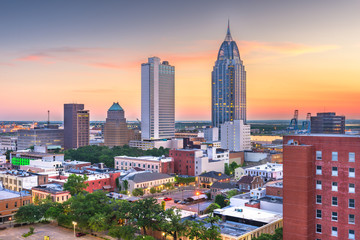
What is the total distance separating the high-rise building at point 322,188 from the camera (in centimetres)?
3738

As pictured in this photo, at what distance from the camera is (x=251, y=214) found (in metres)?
56.6

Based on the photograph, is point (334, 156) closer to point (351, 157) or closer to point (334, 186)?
point (351, 157)

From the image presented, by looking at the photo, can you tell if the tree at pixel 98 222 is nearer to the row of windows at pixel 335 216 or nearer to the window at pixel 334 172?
the row of windows at pixel 335 216

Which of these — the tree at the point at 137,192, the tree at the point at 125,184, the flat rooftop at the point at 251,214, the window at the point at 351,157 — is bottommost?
the tree at the point at 137,192

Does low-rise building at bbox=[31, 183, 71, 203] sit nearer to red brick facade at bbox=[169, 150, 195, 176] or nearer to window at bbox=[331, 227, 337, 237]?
red brick facade at bbox=[169, 150, 195, 176]

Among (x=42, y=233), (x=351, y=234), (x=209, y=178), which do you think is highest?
(x=351, y=234)

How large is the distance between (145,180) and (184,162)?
25.7 meters

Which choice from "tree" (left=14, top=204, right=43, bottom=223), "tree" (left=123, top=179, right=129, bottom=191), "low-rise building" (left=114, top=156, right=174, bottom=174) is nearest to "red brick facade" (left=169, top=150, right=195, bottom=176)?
"low-rise building" (left=114, top=156, right=174, bottom=174)

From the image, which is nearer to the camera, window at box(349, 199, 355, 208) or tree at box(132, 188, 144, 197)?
window at box(349, 199, 355, 208)

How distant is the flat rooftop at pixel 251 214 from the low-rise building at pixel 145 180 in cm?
3796

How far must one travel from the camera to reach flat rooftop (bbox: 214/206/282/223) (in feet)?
178

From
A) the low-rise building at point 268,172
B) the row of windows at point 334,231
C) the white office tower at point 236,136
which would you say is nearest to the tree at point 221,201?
the low-rise building at point 268,172

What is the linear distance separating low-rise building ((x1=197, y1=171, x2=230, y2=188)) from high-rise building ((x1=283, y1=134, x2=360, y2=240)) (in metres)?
63.3

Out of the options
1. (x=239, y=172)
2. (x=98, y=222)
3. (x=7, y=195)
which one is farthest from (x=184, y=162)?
(x=98, y=222)
